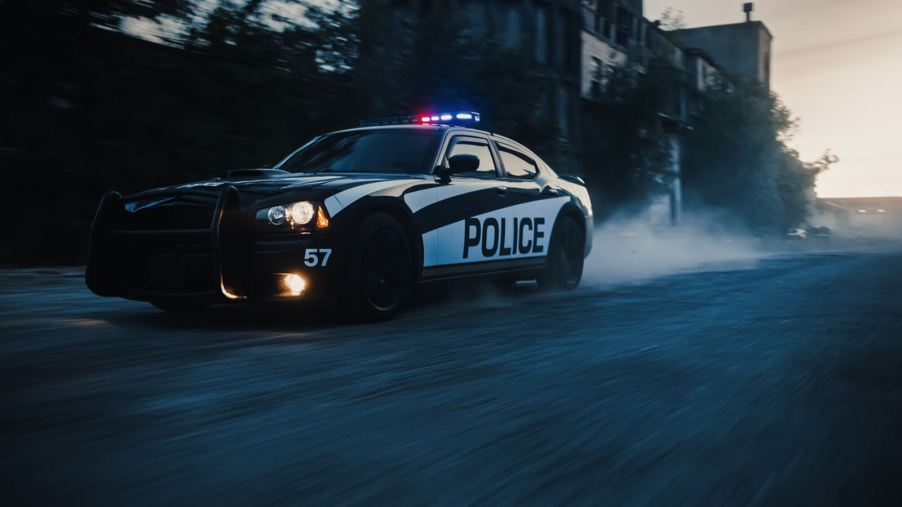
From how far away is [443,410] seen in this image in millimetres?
3518

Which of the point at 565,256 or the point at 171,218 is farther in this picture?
the point at 565,256

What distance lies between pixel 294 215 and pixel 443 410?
7.69ft

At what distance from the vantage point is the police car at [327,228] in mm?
5355

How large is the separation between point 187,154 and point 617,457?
12.0 metres

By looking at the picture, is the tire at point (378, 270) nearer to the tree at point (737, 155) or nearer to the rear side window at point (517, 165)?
the rear side window at point (517, 165)

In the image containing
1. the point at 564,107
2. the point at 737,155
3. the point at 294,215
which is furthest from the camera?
the point at 737,155

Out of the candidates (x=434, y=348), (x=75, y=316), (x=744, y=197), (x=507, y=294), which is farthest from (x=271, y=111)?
(x=744, y=197)

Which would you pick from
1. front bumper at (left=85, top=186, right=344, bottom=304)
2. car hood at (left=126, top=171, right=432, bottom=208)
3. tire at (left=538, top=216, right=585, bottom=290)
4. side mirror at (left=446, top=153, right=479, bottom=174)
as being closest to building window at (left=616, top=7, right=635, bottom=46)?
tire at (left=538, top=216, right=585, bottom=290)

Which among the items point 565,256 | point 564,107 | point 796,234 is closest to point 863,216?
point 796,234

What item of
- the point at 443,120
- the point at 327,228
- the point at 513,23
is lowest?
the point at 327,228

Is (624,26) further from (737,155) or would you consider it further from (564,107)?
(564,107)

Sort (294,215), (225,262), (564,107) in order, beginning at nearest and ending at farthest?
(225,262)
(294,215)
(564,107)

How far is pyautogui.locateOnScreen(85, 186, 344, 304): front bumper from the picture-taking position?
5.30m

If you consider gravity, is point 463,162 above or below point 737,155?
below
